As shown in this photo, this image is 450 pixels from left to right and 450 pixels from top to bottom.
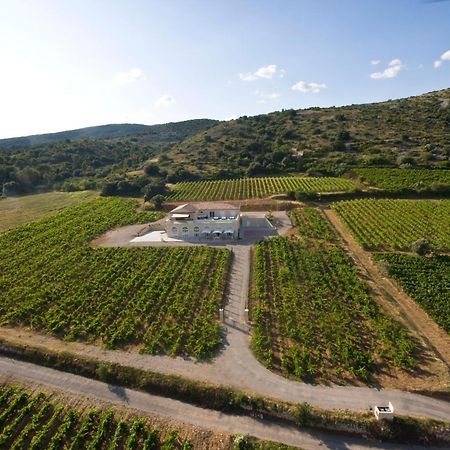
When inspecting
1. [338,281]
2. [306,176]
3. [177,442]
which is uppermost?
[306,176]

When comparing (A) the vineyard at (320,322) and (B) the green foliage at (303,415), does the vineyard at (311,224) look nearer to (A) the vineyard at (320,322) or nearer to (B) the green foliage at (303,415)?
(A) the vineyard at (320,322)

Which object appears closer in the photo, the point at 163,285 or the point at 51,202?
the point at 163,285

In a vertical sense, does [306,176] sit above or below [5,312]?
above

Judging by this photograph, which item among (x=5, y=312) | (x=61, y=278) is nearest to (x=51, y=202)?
(x=61, y=278)

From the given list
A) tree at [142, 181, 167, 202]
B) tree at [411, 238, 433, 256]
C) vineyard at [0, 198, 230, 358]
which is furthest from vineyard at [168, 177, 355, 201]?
tree at [411, 238, 433, 256]

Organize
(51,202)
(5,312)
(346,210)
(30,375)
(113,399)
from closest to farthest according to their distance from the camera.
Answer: (113,399) → (30,375) → (5,312) → (346,210) → (51,202)

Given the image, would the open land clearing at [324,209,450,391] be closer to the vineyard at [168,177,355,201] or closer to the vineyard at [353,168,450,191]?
the vineyard at [168,177,355,201]

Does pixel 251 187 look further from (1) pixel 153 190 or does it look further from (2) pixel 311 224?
(2) pixel 311 224

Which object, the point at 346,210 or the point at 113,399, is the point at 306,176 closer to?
the point at 346,210
